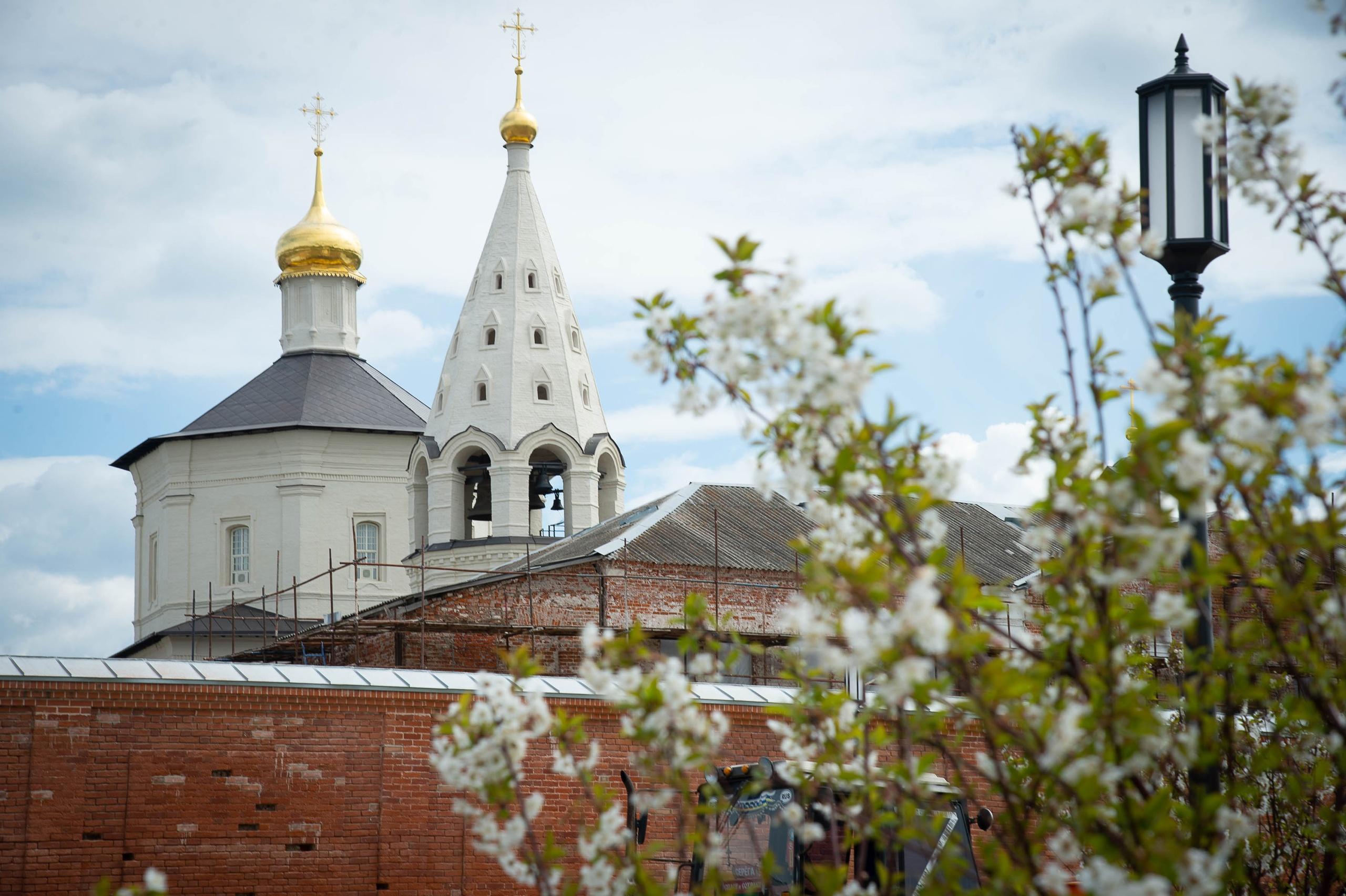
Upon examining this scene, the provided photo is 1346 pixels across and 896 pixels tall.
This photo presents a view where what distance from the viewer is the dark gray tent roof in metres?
41.2

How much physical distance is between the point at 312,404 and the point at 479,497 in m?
8.94

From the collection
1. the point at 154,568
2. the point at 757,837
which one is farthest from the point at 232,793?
the point at 154,568

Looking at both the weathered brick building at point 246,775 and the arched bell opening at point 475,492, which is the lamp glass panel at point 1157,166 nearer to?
the weathered brick building at point 246,775

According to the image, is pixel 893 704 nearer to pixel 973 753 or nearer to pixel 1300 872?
pixel 1300 872

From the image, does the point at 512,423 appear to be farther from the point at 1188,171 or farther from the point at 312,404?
the point at 1188,171

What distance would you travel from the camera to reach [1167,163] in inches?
265

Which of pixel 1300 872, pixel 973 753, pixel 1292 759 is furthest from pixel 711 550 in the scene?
pixel 1292 759

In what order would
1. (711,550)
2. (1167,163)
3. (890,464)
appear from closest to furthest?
(890,464) < (1167,163) < (711,550)

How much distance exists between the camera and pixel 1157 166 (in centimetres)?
676

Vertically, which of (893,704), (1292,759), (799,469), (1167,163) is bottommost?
(1292,759)

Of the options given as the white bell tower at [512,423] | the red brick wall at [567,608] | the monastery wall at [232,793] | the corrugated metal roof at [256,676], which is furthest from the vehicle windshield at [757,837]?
the white bell tower at [512,423]

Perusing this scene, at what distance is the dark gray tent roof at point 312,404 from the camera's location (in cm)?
4125

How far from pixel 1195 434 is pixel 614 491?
3075 centimetres

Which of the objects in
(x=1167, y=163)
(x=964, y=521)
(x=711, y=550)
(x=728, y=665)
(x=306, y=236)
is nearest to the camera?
(x=728, y=665)
